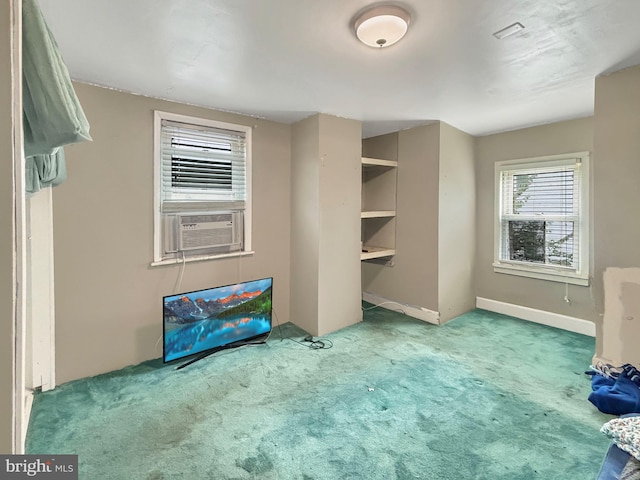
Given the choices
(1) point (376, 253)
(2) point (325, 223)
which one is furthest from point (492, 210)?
(2) point (325, 223)

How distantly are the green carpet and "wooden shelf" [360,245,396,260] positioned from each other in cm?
109

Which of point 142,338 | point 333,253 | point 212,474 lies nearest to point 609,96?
point 333,253

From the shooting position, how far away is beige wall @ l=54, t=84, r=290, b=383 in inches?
91.7

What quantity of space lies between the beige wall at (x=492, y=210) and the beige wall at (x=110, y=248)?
3167 millimetres

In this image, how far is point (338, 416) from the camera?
78.5 inches

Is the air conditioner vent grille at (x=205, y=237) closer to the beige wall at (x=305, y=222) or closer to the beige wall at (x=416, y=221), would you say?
the beige wall at (x=305, y=222)

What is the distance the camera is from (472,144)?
156 inches

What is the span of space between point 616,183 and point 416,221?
178cm

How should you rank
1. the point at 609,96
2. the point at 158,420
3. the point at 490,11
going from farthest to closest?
the point at 609,96 → the point at 158,420 → the point at 490,11

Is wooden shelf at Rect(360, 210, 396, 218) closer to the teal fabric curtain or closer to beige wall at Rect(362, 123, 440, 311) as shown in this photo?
beige wall at Rect(362, 123, 440, 311)

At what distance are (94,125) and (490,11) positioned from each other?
8.63 ft
